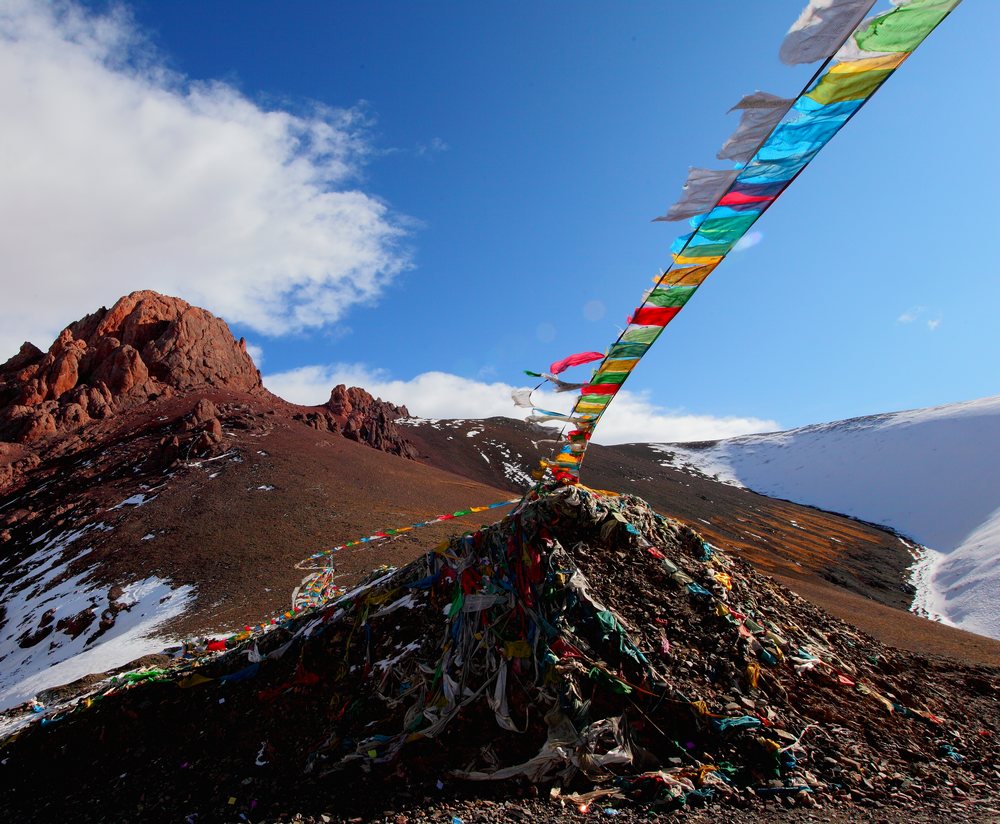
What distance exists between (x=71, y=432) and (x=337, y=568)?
36.9 meters

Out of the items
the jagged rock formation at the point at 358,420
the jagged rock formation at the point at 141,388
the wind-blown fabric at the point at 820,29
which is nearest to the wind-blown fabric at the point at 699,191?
the wind-blown fabric at the point at 820,29

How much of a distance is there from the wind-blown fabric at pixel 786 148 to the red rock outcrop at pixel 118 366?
170 feet

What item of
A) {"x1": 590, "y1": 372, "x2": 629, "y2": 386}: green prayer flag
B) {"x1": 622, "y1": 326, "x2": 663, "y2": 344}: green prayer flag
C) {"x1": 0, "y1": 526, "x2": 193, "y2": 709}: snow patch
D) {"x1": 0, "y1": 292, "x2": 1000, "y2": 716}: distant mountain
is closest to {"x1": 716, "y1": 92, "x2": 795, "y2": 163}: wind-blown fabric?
{"x1": 622, "y1": 326, "x2": 663, "y2": 344}: green prayer flag

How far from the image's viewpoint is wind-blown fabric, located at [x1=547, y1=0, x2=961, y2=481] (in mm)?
4438

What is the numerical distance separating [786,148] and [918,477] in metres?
96.4

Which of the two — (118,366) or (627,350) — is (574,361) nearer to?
(627,350)

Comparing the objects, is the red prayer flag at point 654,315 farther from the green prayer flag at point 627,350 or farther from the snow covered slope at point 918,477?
the snow covered slope at point 918,477

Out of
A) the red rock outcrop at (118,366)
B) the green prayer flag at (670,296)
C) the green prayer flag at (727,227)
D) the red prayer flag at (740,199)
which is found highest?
the red rock outcrop at (118,366)

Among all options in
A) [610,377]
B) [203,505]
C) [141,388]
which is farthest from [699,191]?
[141,388]

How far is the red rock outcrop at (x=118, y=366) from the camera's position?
46.1 m

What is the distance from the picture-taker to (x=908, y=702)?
26.1 ft

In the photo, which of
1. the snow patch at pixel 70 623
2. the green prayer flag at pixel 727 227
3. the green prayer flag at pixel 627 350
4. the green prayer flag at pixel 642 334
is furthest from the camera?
the snow patch at pixel 70 623

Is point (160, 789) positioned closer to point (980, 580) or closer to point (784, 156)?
point (784, 156)

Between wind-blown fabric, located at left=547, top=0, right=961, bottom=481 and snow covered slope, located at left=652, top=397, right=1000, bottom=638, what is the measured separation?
105 feet
